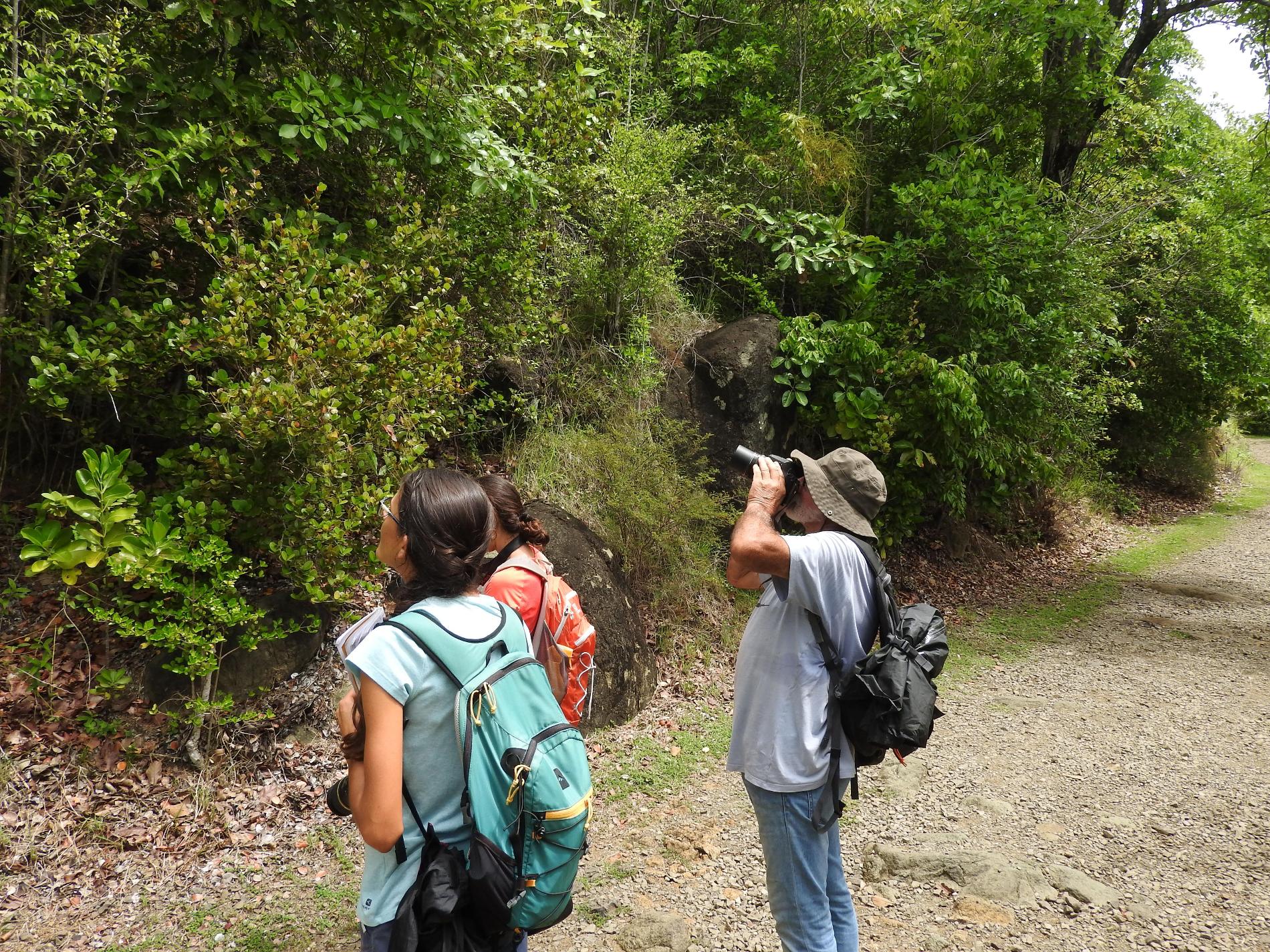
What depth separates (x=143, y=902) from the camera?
372cm

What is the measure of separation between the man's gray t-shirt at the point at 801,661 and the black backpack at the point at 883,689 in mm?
31

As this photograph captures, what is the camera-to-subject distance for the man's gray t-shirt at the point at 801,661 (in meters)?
2.51

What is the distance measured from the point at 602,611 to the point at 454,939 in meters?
4.12

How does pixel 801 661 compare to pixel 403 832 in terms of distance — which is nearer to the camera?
pixel 403 832

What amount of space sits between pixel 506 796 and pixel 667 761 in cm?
386

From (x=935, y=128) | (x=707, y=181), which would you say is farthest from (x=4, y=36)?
(x=935, y=128)

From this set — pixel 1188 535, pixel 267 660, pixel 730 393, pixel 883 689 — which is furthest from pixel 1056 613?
pixel 267 660

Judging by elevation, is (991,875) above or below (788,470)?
below

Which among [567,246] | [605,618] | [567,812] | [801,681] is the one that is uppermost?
[567,246]

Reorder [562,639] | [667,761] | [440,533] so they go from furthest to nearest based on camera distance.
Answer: [667,761] → [562,639] → [440,533]

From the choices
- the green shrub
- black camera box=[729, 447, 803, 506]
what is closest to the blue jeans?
→ black camera box=[729, 447, 803, 506]

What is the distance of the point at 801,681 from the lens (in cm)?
257

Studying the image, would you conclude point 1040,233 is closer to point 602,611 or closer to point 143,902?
point 602,611

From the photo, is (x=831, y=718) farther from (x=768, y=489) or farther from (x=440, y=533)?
(x=440, y=533)
